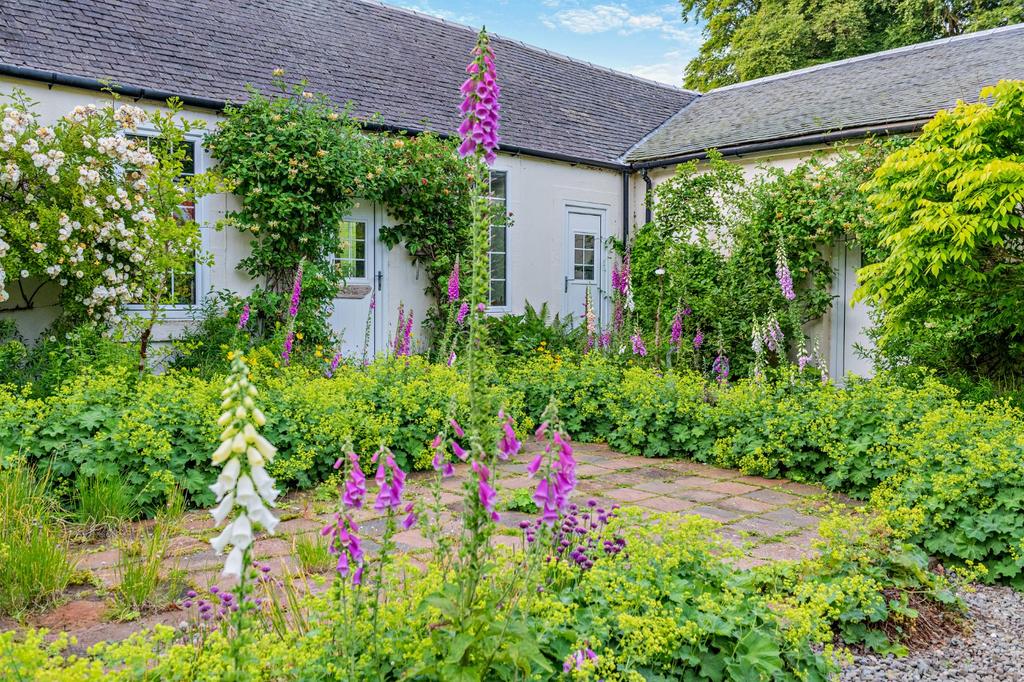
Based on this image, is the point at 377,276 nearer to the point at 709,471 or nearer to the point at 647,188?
the point at 647,188

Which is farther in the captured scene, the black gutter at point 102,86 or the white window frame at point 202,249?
the white window frame at point 202,249

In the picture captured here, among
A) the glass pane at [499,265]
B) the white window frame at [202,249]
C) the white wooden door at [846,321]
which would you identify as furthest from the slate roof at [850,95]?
the white window frame at [202,249]

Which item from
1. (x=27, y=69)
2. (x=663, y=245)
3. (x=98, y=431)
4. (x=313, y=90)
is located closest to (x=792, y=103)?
(x=663, y=245)

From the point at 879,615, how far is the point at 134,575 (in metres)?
2.97

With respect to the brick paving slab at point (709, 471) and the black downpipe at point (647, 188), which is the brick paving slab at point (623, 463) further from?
the black downpipe at point (647, 188)

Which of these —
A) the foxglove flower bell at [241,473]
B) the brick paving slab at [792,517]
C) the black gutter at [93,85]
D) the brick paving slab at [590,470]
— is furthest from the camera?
the black gutter at [93,85]

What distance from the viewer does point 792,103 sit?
11.8 meters

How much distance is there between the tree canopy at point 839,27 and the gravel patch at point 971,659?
62.5 feet

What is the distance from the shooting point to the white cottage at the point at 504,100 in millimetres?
7816

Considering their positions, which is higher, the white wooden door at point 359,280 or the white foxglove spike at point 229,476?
the white wooden door at point 359,280

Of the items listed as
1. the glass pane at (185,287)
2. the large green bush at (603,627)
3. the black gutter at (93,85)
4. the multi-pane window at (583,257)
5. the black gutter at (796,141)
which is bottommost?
the large green bush at (603,627)

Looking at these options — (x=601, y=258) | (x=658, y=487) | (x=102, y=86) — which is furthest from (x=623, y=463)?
(x=601, y=258)

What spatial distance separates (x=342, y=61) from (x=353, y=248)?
103 inches

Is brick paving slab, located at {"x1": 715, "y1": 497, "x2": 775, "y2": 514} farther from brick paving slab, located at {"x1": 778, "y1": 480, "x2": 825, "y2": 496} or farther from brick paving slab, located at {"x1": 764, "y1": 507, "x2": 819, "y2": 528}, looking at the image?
brick paving slab, located at {"x1": 778, "y1": 480, "x2": 825, "y2": 496}
